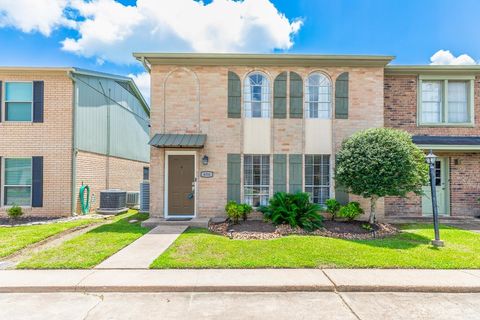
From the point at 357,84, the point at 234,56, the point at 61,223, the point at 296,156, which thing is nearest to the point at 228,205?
the point at 296,156

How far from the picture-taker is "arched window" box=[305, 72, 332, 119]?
382 inches

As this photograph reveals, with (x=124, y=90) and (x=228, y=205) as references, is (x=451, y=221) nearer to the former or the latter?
(x=228, y=205)

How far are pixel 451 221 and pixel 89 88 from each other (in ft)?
49.8

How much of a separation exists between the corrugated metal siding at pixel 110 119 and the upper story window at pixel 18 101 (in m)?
1.66

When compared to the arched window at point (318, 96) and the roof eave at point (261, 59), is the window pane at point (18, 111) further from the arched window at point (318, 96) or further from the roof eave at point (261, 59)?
the arched window at point (318, 96)

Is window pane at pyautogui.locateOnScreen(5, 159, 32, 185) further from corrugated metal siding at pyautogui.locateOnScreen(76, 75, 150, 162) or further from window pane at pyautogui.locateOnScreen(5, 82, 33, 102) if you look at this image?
window pane at pyautogui.locateOnScreen(5, 82, 33, 102)

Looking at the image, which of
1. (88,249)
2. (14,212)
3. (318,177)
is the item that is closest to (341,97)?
(318,177)

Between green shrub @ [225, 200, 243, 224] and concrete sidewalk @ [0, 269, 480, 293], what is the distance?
3.74 metres

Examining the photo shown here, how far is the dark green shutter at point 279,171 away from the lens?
31.4 feet

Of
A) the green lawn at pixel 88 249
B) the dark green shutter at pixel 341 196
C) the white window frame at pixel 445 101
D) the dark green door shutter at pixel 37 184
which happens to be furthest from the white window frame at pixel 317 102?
the dark green door shutter at pixel 37 184

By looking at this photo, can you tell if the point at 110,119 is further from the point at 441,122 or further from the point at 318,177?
the point at 441,122

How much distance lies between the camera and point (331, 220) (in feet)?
30.3

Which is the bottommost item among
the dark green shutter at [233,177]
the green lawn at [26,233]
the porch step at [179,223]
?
the green lawn at [26,233]

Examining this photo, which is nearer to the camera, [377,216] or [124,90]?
[377,216]
